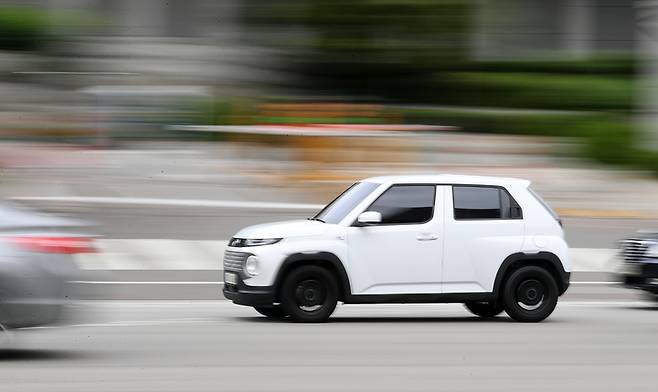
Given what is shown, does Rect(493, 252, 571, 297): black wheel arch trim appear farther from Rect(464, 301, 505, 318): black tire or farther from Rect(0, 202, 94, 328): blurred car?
Rect(0, 202, 94, 328): blurred car

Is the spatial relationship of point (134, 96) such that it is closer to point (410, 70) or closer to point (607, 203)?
point (410, 70)

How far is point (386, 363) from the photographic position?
10023mm

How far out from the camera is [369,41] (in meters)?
31.5

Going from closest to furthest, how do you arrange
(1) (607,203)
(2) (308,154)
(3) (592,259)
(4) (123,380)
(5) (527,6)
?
(4) (123,380) → (3) (592,259) → (1) (607,203) → (2) (308,154) → (5) (527,6)

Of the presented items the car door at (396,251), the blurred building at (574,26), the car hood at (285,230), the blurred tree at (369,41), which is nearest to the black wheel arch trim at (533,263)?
the car door at (396,251)

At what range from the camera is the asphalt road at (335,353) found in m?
9.03

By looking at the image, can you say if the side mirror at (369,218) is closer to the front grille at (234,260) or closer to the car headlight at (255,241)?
the car headlight at (255,241)

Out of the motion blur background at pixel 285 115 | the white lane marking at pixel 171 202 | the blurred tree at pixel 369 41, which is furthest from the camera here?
the blurred tree at pixel 369 41

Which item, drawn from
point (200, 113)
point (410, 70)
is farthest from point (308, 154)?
point (410, 70)

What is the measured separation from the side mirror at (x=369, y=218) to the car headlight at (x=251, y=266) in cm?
108

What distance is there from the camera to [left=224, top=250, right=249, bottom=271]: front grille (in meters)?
12.7

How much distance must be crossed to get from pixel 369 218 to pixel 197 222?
29.0ft

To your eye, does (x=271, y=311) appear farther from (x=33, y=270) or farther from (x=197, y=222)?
(x=197, y=222)

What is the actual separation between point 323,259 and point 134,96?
17513 millimetres
